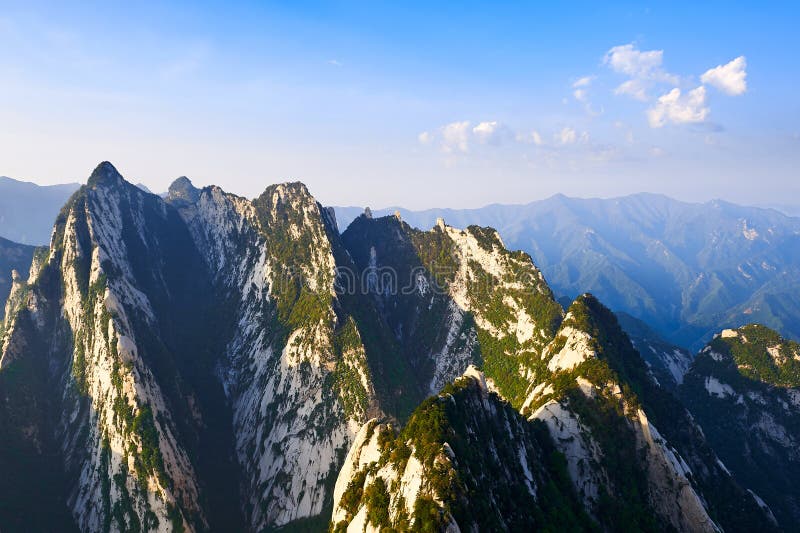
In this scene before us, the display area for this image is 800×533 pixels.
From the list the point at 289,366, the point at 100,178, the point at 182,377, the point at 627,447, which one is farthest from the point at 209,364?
the point at 627,447

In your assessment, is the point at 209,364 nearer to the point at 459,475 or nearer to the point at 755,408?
the point at 459,475

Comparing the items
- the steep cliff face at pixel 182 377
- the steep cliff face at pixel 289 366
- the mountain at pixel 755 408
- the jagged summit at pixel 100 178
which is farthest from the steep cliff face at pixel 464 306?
the jagged summit at pixel 100 178

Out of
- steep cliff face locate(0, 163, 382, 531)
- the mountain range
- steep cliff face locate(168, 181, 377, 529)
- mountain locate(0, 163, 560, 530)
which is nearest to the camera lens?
the mountain range

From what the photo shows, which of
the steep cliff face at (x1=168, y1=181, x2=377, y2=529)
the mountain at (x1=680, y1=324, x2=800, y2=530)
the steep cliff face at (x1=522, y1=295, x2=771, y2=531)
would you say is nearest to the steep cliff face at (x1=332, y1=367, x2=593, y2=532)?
the steep cliff face at (x1=522, y1=295, x2=771, y2=531)

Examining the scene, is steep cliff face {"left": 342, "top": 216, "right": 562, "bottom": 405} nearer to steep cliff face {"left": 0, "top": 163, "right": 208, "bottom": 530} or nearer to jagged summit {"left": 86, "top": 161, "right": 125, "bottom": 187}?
steep cliff face {"left": 0, "top": 163, "right": 208, "bottom": 530}

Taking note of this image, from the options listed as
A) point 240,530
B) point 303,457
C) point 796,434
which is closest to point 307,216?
point 303,457

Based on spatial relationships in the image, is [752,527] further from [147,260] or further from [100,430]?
[147,260]
